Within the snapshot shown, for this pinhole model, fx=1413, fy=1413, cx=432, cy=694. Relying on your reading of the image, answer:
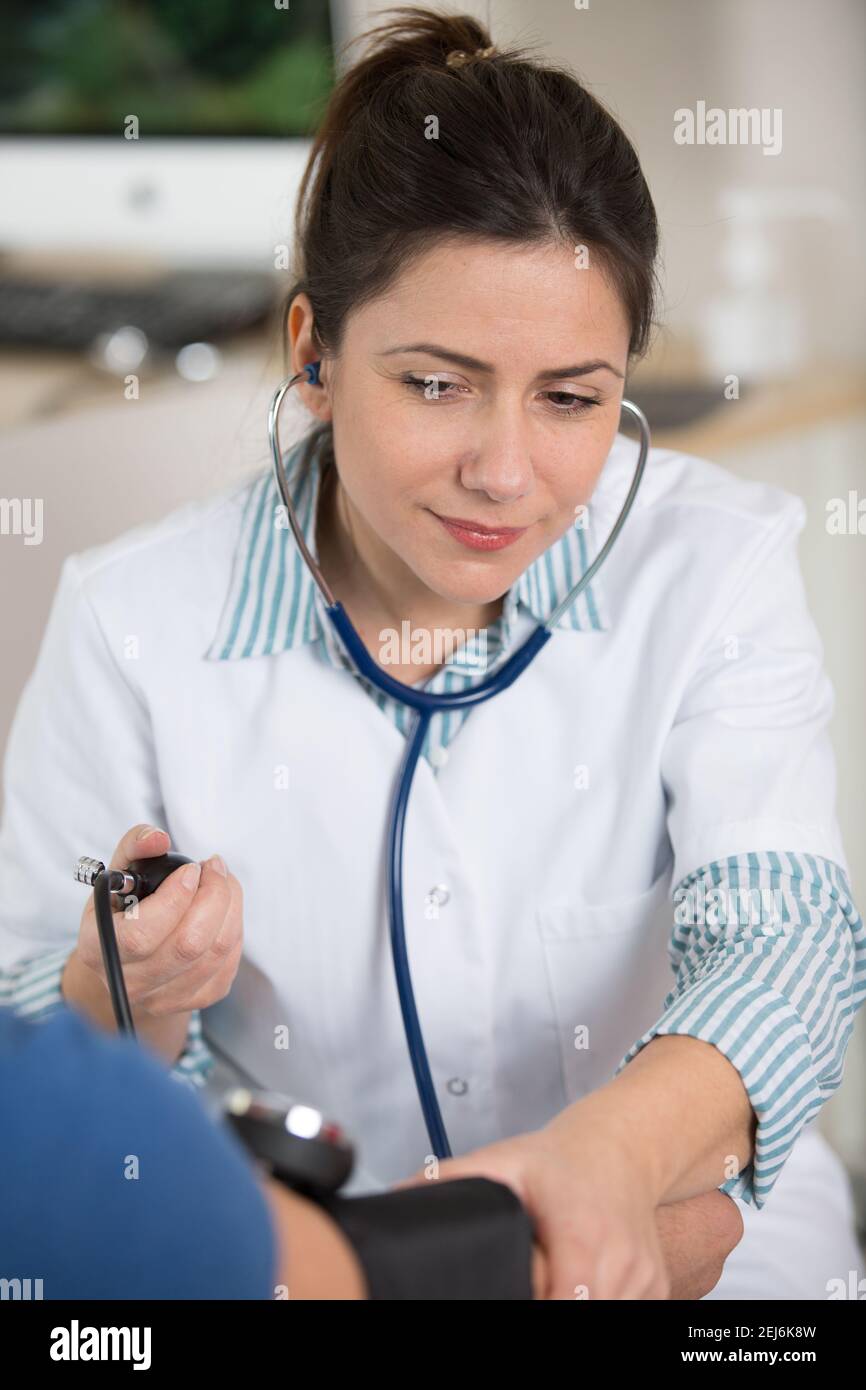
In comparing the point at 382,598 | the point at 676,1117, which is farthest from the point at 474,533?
the point at 676,1117

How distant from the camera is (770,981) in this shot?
0.85m

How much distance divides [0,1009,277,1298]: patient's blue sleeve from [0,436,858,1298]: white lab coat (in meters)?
0.56

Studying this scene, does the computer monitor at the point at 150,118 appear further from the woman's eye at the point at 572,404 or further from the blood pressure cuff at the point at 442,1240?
the blood pressure cuff at the point at 442,1240

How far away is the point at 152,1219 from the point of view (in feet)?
1.50

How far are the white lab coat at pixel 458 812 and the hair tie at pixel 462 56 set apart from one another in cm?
36

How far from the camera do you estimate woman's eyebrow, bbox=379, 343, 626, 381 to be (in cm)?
87

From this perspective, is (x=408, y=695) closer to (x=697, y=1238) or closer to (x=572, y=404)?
(x=572, y=404)

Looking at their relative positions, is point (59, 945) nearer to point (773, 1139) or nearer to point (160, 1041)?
point (160, 1041)

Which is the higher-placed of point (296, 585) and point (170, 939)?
point (296, 585)

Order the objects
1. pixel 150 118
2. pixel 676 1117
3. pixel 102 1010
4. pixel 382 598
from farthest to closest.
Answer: pixel 150 118, pixel 382 598, pixel 102 1010, pixel 676 1117

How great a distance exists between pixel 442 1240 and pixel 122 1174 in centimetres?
14

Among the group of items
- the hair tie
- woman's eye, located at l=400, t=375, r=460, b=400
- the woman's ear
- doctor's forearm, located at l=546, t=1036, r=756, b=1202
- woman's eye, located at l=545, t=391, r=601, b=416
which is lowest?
doctor's forearm, located at l=546, t=1036, r=756, b=1202

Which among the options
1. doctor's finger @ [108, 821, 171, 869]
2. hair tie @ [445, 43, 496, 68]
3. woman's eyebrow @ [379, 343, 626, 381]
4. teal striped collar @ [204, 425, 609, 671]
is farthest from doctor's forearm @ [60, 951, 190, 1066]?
hair tie @ [445, 43, 496, 68]

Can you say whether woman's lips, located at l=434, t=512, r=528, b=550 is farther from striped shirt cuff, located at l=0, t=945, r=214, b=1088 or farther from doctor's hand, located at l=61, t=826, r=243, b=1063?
striped shirt cuff, located at l=0, t=945, r=214, b=1088
